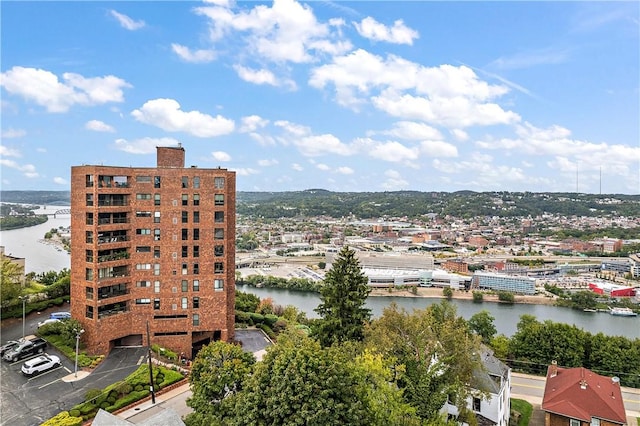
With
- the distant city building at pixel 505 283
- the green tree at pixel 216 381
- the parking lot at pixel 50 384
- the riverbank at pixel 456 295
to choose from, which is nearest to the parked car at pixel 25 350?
the parking lot at pixel 50 384

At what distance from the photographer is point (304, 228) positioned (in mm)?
159750

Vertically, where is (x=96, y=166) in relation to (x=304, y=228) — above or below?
above

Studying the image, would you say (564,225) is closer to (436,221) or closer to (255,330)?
(436,221)

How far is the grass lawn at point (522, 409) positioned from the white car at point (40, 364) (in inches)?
871

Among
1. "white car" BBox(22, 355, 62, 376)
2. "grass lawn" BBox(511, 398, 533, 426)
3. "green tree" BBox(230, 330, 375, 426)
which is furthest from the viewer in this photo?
"grass lawn" BBox(511, 398, 533, 426)

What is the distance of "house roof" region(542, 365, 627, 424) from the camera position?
18.8 meters

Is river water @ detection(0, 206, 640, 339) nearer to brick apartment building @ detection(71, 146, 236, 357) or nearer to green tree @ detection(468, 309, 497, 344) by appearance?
green tree @ detection(468, 309, 497, 344)

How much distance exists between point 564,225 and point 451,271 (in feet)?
316

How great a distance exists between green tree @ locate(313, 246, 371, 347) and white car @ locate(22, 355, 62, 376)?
1236 cm

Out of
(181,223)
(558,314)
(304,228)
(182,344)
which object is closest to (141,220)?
(181,223)

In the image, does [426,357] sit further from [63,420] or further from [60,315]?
[60,315]

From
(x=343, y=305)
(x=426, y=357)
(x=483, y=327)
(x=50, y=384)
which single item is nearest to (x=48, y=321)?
(x=50, y=384)

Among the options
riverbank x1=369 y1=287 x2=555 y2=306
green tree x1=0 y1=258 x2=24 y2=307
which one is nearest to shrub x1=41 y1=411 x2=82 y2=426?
green tree x1=0 y1=258 x2=24 y2=307

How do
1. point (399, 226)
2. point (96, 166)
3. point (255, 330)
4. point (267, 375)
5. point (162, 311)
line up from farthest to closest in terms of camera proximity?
point (399, 226) < point (255, 330) < point (162, 311) < point (96, 166) < point (267, 375)
